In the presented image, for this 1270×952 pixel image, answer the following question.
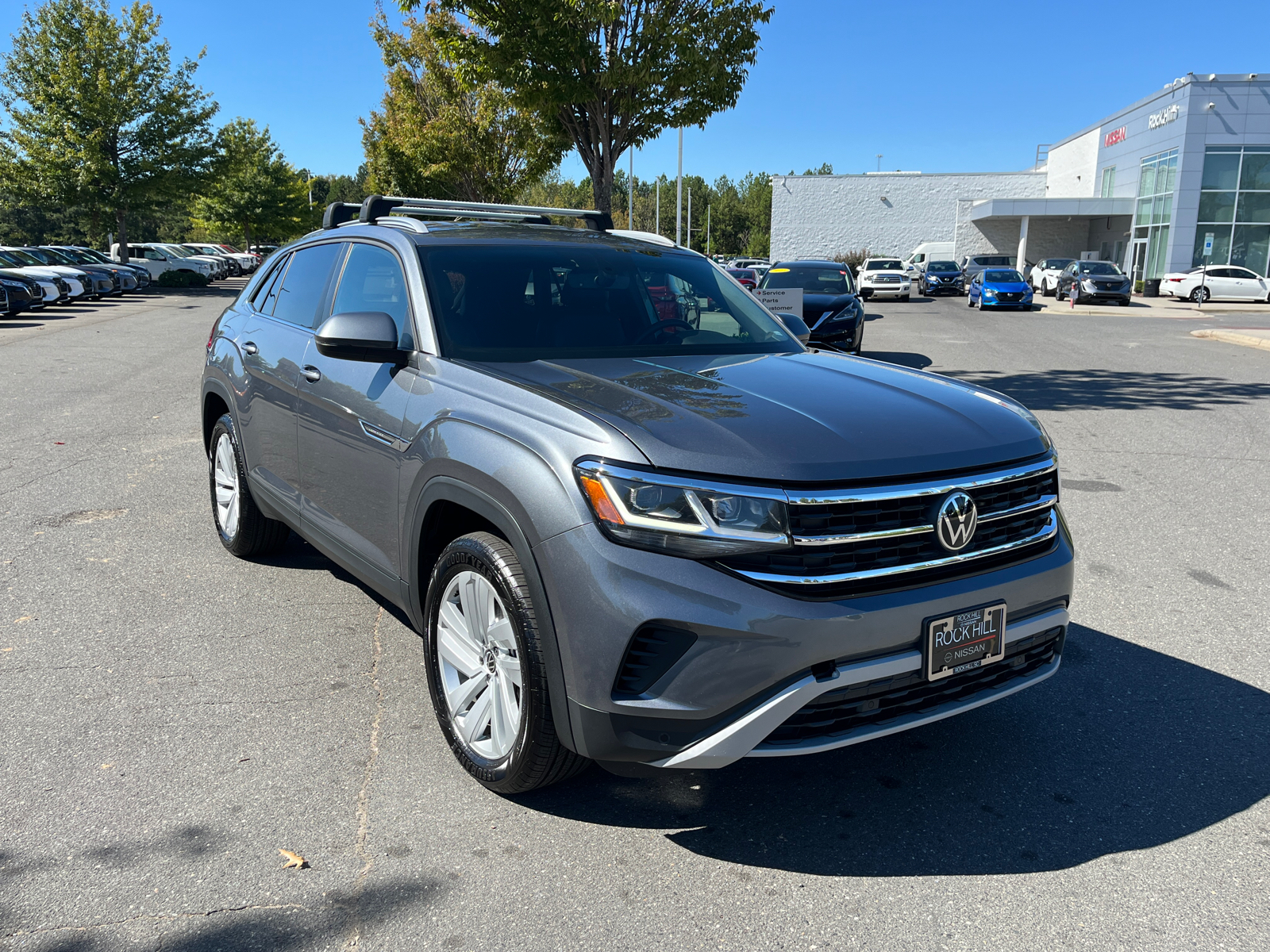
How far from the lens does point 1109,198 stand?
51.9 m

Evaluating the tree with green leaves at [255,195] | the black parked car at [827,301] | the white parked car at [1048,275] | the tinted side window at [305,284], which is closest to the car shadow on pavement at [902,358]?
the black parked car at [827,301]

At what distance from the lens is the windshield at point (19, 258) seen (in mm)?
29203

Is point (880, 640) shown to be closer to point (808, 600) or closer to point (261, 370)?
point (808, 600)

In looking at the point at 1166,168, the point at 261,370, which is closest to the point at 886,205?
the point at 1166,168

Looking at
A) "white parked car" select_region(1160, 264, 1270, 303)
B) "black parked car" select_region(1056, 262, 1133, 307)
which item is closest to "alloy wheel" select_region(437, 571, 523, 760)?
"black parked car" select_region(1056, 262, 1133, 307)

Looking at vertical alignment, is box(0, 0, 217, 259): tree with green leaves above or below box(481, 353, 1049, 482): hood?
above

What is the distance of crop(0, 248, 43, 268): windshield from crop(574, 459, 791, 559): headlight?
32668mm

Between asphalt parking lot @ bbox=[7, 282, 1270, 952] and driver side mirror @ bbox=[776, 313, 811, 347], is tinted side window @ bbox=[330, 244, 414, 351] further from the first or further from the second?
driver side mirror @ bbox=[776, 313, 811, 347]

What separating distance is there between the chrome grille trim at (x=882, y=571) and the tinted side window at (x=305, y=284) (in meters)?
2.78

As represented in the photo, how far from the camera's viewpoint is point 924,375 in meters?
3.80

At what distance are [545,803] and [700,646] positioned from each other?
38.4 inches

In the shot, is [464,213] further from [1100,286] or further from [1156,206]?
[1156,206]

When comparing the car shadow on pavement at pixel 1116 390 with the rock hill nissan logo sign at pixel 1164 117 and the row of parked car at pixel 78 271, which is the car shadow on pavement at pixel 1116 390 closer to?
the row of parked car at pixel 78 271

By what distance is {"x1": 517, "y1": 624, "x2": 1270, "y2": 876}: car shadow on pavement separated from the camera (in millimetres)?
2918
